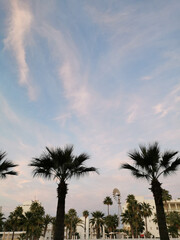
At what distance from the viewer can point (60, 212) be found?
40.4 feet

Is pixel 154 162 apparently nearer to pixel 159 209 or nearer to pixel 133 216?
pixel 159 209

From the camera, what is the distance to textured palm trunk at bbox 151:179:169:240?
11871mm

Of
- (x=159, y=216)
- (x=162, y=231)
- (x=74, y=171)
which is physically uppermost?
(x=74, y=171)

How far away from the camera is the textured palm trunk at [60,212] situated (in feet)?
38.2

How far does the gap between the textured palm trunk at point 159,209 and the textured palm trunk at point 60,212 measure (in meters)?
6.20

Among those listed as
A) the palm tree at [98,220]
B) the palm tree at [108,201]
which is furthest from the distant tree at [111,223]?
the palm tree at [108,201]

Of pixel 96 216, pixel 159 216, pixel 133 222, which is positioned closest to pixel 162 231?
pixel 159 216

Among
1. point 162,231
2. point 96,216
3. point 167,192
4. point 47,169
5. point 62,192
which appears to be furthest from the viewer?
point 96,216

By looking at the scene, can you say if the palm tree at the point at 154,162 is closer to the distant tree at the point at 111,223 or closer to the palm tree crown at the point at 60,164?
the palm tree crown at the point at 60,164

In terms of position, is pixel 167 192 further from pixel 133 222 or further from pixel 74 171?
pixel 74 171

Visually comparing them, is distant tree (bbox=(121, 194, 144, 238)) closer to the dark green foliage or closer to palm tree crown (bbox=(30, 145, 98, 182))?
the dark green foliage

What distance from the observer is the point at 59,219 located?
12062 mm

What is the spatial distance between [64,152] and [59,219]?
4254mm

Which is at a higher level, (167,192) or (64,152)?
(167,192)
